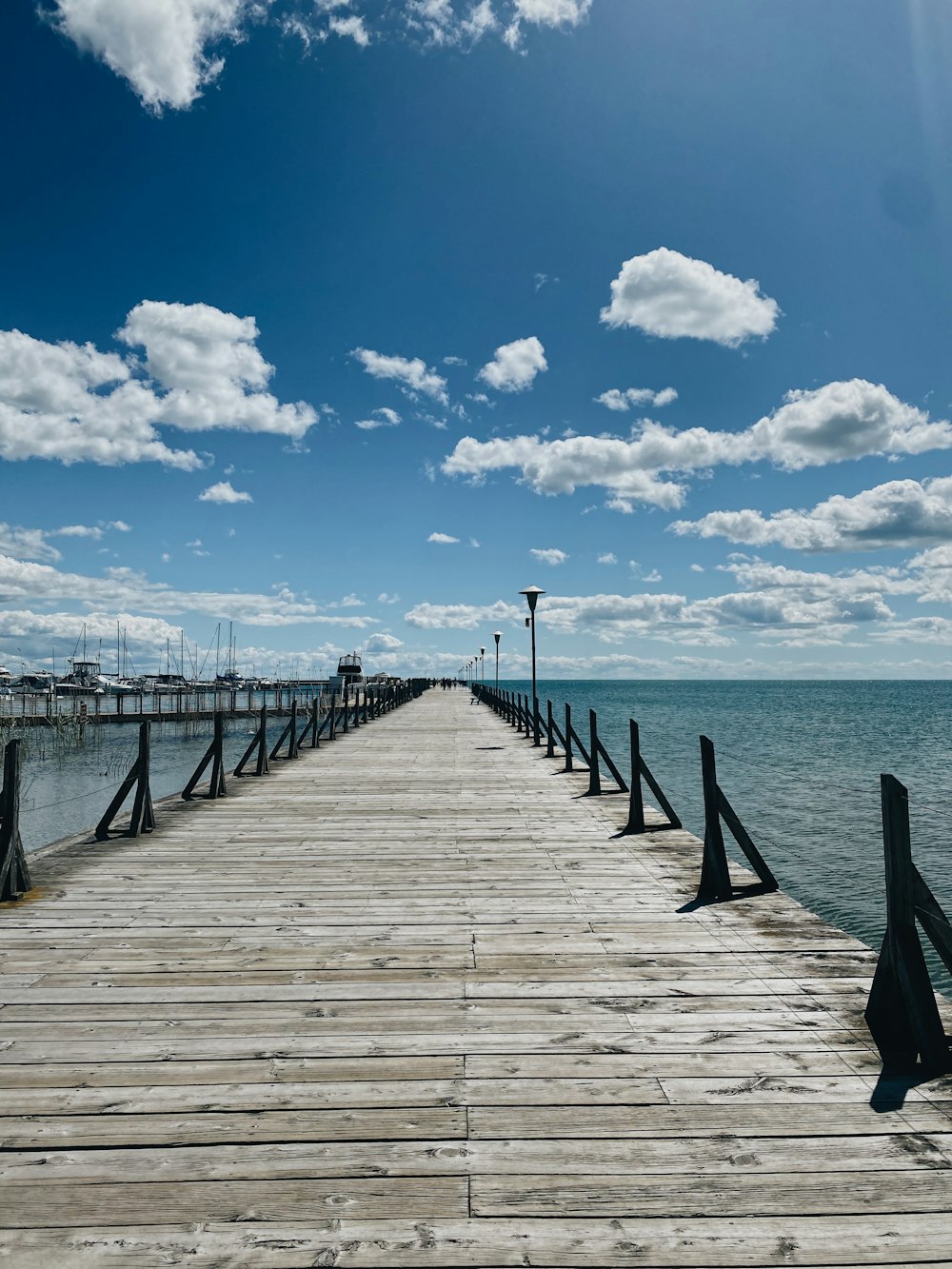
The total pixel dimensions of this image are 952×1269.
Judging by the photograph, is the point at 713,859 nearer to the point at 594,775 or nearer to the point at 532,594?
the point at 594,775

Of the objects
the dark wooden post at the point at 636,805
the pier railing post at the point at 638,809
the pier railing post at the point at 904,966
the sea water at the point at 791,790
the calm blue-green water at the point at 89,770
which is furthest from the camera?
the calm blue-green water at the point at 89,770

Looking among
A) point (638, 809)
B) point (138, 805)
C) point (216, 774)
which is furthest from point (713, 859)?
point (216, 774)

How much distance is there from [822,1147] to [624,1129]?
757 mm

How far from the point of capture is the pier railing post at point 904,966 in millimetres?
3666

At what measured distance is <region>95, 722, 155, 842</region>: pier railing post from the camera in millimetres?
8666

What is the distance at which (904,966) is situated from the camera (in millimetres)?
3822

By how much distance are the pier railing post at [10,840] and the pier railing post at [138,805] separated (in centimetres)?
194

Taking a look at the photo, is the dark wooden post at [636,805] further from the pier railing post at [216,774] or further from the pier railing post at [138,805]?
the pier railing post at [216,774]

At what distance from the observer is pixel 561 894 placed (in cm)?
662

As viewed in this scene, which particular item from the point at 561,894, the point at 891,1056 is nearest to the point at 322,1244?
the point at 891,1056

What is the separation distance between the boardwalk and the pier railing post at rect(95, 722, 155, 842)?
1872 mm

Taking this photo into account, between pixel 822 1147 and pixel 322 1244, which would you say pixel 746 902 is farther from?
pixel 322 1244

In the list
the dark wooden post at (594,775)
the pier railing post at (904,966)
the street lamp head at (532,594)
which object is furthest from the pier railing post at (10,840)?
the street lamp head at (532,594)

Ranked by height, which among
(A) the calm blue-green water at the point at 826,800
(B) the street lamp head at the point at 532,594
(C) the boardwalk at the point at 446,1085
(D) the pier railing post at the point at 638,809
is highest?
(B) the street lamp head at the point at 532,594
